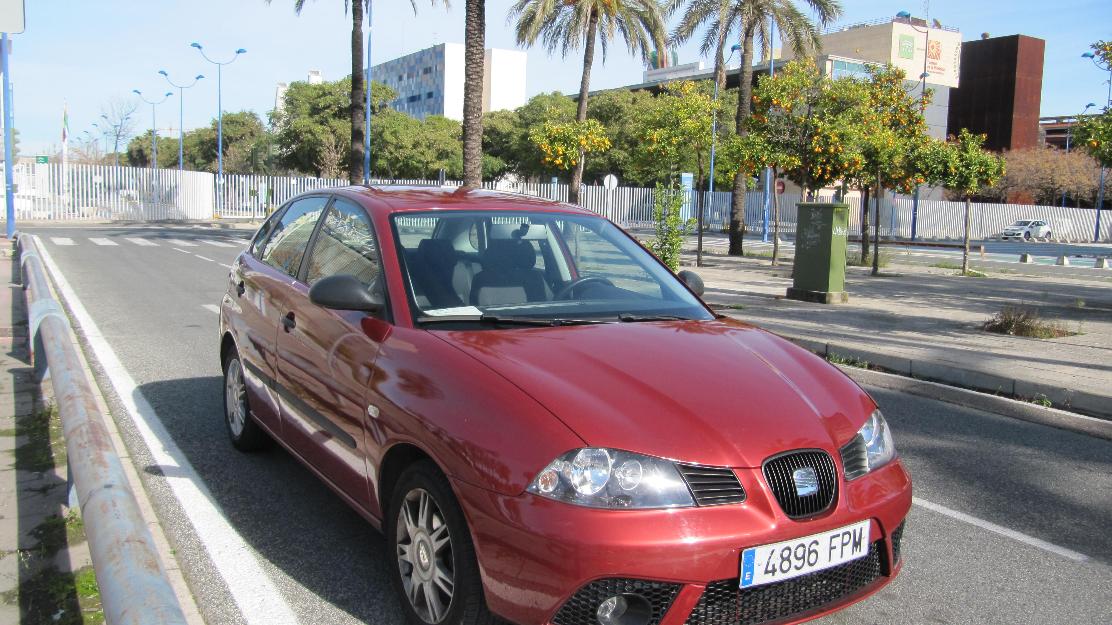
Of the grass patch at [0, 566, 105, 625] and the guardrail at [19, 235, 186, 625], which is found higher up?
the guardrail at [19, 235, 186, 625]

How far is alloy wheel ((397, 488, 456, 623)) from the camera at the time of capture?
3012 mm

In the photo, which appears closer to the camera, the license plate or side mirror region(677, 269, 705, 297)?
the license plate

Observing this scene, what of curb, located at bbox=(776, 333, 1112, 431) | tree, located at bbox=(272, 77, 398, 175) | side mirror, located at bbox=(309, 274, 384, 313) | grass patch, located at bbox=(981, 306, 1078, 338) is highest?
tree, located at bbox=(272, 77, 398, 175)

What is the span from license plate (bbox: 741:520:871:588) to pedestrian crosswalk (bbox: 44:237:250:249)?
24.5m

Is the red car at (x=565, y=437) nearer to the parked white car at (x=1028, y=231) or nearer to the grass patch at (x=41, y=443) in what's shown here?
the grass patch at (x=41, y=443)

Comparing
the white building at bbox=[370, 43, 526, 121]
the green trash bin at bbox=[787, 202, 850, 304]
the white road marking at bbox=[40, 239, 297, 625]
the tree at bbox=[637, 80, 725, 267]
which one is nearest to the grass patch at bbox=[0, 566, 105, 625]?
the white road marking at bbox=[40, 239, 297, 625]

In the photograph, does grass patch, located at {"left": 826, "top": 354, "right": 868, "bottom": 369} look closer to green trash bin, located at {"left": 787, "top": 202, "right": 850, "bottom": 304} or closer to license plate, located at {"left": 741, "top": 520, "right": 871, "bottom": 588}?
green trash bin, located at {"left": 787, "top": 202, "right": 850, "bottom": 304}

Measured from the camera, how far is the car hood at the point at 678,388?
2.78 m

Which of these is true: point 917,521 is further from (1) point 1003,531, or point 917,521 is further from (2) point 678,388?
(2) point 678,388

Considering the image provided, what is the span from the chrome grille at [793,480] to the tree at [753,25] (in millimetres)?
26757

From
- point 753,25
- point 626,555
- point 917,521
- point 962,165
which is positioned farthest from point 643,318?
point 753,25

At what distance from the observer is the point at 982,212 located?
56.6 meters

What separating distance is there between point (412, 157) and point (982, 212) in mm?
37524

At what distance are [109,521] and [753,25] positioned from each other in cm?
2972
